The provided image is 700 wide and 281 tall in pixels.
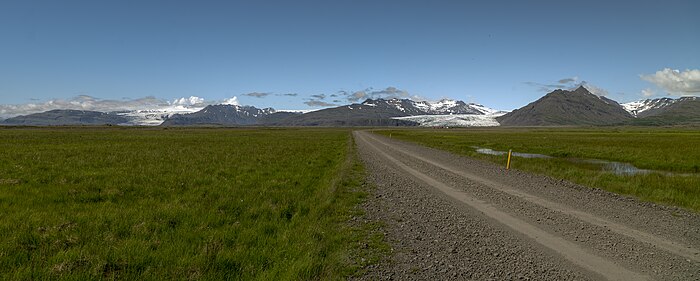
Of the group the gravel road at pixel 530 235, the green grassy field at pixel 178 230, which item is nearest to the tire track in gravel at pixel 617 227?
the gravel road at pixel 530 235

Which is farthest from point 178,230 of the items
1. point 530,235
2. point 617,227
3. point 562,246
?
point 617,227

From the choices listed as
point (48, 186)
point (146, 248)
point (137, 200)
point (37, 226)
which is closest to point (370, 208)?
point (146, 248)

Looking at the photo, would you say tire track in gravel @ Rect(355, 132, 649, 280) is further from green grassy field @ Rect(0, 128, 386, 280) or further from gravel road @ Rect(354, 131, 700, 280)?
green grassy field @ Rect(0, 128, 386, 280)

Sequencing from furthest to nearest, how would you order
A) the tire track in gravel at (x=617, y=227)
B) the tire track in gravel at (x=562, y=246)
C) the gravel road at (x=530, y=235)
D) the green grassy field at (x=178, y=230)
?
the tire track in gravel at (x=617, y=227) → the gravel road at (x=530, y=235) → the tire track in gravel at (x=562, y=246) → the green grassy field at (x=178, y=230)

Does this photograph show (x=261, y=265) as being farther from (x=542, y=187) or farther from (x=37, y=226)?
(x=542, y=187)

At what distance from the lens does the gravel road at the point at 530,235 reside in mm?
6773

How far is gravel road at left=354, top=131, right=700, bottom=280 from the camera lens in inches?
267

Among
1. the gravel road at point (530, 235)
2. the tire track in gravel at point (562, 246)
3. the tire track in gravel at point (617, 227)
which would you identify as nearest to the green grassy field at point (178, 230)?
the gravel road at point (530, 235)

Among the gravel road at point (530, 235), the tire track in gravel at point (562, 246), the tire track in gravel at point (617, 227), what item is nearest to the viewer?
the tire track in gravel at point (562, 246)

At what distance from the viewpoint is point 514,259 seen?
7320 mm

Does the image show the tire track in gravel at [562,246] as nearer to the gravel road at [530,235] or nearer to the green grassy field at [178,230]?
the gravel road at [530,235]

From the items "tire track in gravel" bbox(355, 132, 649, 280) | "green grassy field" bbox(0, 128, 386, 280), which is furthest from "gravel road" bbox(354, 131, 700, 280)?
"green grassy field" bbox(0, 128, 386, 280)

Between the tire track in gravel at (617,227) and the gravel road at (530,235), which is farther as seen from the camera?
the tire track in gravel at (617,227)

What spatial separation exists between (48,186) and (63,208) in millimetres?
5030
